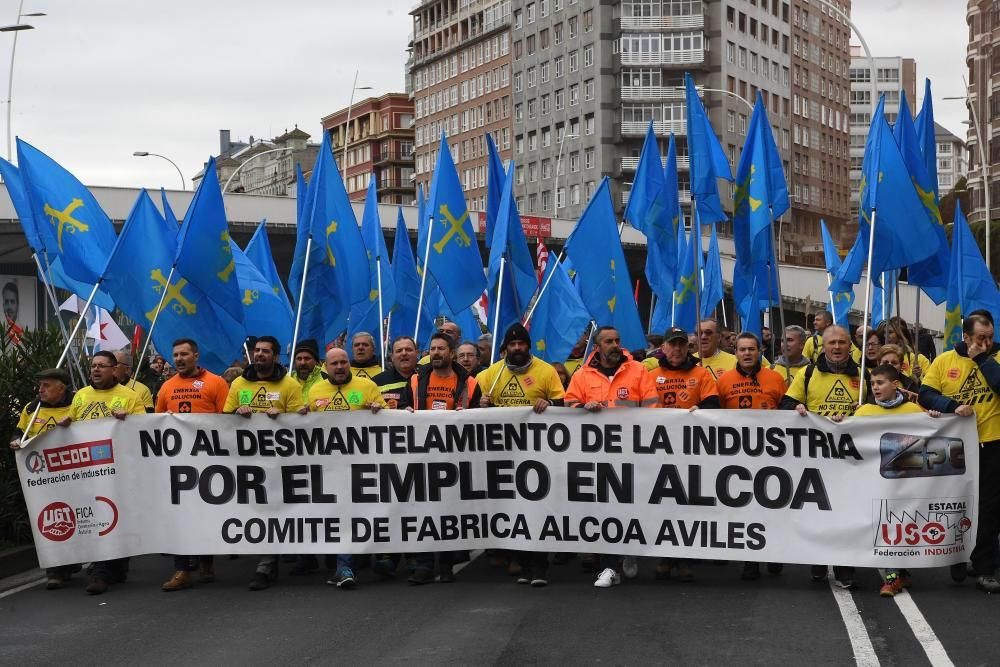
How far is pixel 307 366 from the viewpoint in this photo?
35.6 ft

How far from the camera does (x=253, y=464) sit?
10.1 meters

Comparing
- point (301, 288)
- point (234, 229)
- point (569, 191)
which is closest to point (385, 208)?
point (234, 229)

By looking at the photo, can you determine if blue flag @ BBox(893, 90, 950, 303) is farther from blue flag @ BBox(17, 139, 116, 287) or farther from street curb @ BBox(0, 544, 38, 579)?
street curb @ BBox(0, 544, 38, 579)

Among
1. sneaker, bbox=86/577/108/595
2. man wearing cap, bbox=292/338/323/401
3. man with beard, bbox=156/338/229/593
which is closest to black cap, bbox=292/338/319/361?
man wearing cap, bbox=292/338/323/401

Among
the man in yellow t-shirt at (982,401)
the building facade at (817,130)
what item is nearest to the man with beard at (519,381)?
the man in yellow t-shirt at (982,401)

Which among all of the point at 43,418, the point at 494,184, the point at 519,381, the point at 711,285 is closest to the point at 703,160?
the point at 494,184

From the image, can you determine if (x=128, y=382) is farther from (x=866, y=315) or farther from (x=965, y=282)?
(x=965, y=282)

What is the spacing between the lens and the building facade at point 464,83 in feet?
386

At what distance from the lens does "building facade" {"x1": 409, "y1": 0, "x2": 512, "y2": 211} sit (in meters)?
118

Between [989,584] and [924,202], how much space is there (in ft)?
17.2

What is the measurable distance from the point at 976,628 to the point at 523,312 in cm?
989

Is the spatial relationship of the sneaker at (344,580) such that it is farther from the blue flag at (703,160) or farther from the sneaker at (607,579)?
the blue flag at (703,160)

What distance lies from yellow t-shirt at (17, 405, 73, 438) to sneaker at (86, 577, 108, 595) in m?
1.12

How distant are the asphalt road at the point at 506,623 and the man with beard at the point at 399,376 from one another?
1.26 m
